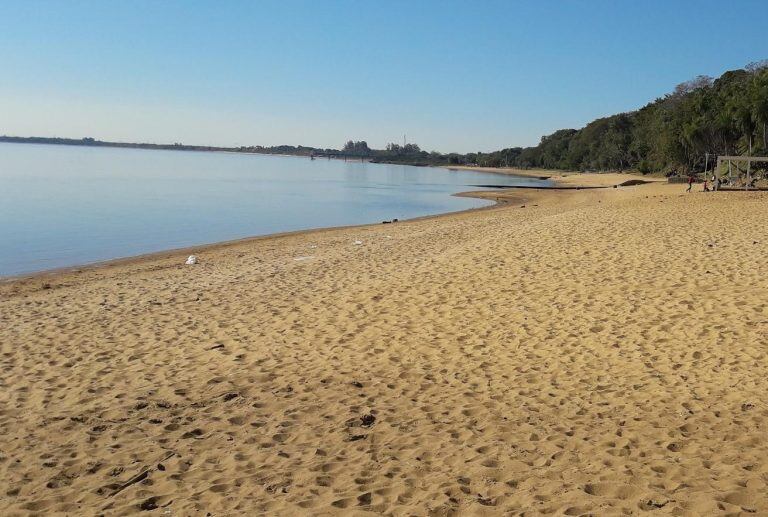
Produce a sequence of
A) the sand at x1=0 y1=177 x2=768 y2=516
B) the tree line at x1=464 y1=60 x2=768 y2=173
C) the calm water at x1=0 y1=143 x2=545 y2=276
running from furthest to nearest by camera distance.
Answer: the tree line at x1=464 y1=60 x2=768 y2=173
the calm water at x1=0 y1=143 x2=545 y2=276
the sand at x1=0 y1=177 x2=768 y2=516

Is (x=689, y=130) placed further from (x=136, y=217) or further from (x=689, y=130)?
(x=136, y=217)

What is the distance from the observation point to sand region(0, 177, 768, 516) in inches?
169

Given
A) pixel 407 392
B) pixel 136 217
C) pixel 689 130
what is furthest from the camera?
pixel 689 130

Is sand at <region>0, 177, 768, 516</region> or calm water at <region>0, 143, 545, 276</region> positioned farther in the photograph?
calm water at <region>0, 143, 545, 276</region>

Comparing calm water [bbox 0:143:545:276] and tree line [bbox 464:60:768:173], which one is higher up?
tree line [bbox 464:60:768:173]

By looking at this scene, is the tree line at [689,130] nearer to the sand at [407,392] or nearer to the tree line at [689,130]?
the tree line at [689,130]

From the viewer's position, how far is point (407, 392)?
6.31 meters

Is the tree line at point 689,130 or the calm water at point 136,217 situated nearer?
the calm water at point 136,217

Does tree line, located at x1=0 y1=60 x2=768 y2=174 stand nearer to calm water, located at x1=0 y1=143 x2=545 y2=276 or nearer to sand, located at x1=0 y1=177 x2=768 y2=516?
calm water, located at x1=0 y1=143 x2=545 y2=276

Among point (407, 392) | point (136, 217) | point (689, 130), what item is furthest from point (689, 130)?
point (407, 392)

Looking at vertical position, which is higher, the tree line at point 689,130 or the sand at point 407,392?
the tree line at point 689,130

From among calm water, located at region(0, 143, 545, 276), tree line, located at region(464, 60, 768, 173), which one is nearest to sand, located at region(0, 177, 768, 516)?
calm water, located at region(0, 143, 545, 276)

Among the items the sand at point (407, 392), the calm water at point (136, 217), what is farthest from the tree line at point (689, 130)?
the sand at point (407, 392)

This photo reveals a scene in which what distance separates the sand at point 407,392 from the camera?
4.29 meters
